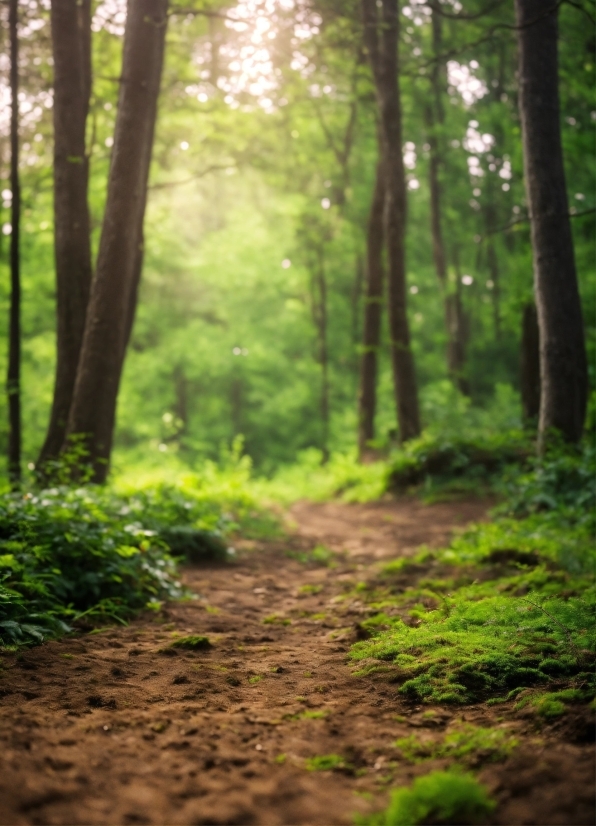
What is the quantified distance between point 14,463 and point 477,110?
2211 cm

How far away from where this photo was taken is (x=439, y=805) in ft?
8.26

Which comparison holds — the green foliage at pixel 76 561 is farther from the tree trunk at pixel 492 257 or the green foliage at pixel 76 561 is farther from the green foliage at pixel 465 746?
the tree trunk at pixel 492 257

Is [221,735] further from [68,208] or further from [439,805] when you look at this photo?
[68,208]

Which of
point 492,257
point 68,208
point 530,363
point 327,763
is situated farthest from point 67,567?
point 492,257

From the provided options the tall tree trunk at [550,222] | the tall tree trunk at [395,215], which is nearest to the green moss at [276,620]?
the tall tree trunk at [550,222]

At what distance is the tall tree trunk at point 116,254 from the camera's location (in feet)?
30.5

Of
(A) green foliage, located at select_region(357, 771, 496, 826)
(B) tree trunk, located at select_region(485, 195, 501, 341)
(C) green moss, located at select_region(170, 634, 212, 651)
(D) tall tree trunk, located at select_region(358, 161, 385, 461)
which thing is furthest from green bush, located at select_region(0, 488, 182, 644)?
(B) tree trunk, located at select_region(485, 195, 501, 341)

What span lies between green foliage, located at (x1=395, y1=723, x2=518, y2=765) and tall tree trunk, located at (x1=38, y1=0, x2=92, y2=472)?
8222mm

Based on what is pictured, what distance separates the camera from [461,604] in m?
5.44

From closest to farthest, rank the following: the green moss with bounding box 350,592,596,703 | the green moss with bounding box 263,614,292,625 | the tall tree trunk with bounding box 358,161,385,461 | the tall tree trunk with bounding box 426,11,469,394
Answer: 1. the green moss with bounding box 350,592,596,703
2. the green moss with bounding box 263,614,292,625
3. the tall tree trunk with bounding box 358,161,385,461
4. the tall tree trunk with bounding box 426,11,469,394

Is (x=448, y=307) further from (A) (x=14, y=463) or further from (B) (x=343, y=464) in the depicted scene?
(A) (x=14, y=463)

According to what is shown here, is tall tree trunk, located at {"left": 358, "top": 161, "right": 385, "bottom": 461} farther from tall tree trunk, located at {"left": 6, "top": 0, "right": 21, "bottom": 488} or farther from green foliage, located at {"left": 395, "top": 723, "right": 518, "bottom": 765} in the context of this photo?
green foliage, located at {"left": 395, "top": 723, "right": 518, "bottom": 765}

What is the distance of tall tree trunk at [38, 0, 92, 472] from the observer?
1048 centimetres

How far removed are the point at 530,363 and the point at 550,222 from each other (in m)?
5.94
